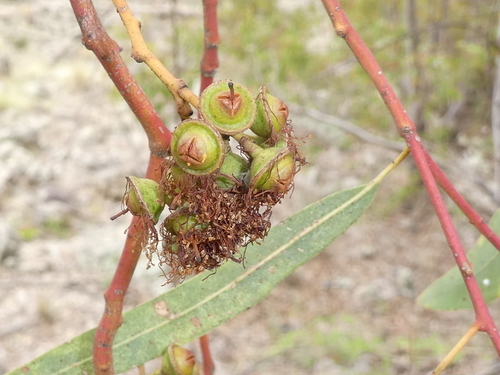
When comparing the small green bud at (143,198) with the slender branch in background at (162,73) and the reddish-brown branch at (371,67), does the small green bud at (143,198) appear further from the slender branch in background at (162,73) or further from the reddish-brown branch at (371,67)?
the reddish-brown branch at (371,67)

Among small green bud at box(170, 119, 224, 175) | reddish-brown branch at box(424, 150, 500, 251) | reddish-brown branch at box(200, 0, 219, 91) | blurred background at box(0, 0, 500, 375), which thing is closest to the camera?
small green bud at box(170, 119, 224, 175)

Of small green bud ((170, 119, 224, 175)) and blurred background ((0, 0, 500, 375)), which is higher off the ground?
blurred background ((0, 0, 500, 375))

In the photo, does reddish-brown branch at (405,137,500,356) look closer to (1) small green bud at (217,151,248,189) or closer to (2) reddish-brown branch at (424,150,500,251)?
(2) reddish-brown branch at (424,150,500,251)

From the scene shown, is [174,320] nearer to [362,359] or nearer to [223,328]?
[362,359]

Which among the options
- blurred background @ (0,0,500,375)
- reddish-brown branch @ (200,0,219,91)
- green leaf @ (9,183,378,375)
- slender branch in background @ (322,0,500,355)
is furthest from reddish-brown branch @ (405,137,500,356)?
blurred background @ (0,0,500,375)

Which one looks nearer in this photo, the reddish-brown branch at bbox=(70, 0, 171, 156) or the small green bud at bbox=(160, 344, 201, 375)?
the reddish-brown branch at bbox=(70, 0, 171, 156)

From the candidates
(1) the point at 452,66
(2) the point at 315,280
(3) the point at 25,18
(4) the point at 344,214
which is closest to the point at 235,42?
(1) the point at 452,66

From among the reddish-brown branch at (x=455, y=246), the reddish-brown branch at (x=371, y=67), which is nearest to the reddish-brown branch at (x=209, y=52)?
the reddish-brown branch at (x=371, y=67)
